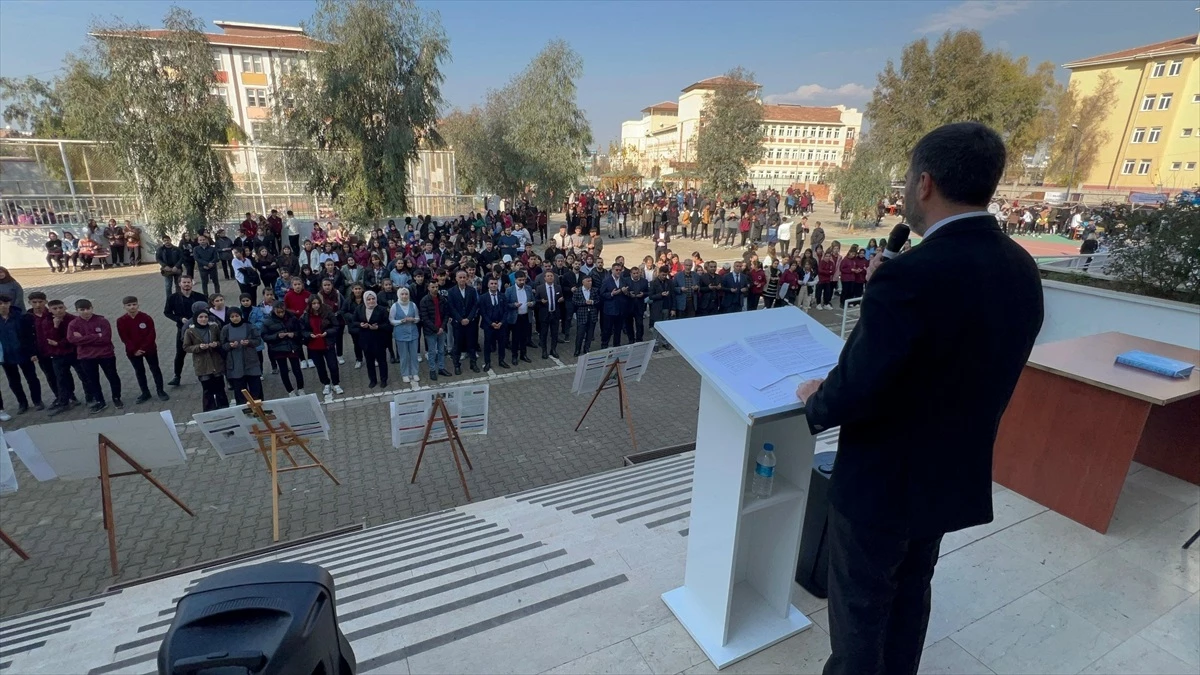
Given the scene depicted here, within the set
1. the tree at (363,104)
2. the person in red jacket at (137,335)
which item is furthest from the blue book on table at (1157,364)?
the tree at (363,104)

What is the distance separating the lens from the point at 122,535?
19.5 ft

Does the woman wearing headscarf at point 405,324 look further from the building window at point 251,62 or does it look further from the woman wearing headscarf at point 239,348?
the building window at point 251,62

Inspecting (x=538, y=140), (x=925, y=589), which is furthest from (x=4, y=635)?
(x=538, y=140)

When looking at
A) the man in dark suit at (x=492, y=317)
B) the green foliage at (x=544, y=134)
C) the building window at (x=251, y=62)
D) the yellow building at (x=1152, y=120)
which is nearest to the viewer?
the man in dark suit at (x=492, y=317)

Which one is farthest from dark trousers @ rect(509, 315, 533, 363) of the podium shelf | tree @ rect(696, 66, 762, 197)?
tree @ rect(696, 66, 762, 197)

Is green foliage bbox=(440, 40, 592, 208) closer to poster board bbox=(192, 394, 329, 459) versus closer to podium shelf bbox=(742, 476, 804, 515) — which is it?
poster board bbox=(192, 394, 329, 459)

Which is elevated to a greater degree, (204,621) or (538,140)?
(538,140)

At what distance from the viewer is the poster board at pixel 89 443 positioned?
5148 millimetres

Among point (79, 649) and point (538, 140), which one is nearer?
point (79, 649)

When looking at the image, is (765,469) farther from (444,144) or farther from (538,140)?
(538,140)

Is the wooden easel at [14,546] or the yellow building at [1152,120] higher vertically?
the yellow building at [1152,120]

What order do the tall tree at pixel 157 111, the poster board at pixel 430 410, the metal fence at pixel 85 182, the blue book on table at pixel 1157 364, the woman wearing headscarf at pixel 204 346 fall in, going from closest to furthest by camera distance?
the blue book on table at pixel 1157 364
the poster board at pixel 430 410
the woman wearing headscarf at pixel 204 346
the tall tree at pixel 157 111
the metal fence at pixel 85 182

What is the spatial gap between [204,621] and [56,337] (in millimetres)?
9896

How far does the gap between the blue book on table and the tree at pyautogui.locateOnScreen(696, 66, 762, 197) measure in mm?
27214
